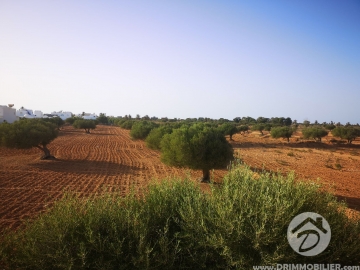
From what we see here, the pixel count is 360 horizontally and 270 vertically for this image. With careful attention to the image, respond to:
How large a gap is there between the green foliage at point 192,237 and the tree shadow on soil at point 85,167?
13.9 metres

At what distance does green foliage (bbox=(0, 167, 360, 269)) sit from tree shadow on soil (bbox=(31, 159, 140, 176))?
45.6ft

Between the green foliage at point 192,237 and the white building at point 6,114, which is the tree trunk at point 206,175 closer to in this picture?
the green foliage at point 192,237

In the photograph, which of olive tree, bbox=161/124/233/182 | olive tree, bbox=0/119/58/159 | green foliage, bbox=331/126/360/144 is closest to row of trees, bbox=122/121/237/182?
olive tree, bbox=161/124/233/182

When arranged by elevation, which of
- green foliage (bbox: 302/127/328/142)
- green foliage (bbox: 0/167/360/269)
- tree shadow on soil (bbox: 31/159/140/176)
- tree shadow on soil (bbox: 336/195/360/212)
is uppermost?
green foliage (bbox: 302/127/328/142)

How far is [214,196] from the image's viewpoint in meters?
5.10

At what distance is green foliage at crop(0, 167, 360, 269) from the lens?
4.00 meters

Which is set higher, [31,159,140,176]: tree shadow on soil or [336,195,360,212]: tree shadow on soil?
[336,195,360,212]: tree shadow on soil

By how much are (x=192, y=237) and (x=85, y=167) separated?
1832 centimetres

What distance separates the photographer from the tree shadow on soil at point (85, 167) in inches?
741

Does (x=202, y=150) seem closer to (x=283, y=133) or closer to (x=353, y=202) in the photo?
(x=353, y=202)

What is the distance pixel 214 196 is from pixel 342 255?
2472mm

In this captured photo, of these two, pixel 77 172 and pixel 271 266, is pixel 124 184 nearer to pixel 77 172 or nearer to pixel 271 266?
pixel 77 172

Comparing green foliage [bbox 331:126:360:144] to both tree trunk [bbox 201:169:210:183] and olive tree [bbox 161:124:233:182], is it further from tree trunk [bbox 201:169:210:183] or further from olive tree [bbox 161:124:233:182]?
tree trunk [bbox 201:169:210:183]

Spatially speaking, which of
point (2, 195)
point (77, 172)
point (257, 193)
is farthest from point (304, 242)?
point (77, 172)
